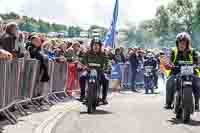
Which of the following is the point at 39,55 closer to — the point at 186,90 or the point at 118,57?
the point at 186,90

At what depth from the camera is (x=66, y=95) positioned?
2097 centimetres

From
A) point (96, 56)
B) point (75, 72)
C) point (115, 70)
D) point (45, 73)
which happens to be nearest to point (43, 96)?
point (45, 73)

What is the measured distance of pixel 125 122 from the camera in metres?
13.4

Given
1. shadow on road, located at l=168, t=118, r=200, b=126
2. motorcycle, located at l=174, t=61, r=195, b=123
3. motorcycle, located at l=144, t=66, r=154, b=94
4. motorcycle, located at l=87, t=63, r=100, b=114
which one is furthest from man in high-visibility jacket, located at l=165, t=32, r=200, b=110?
motorcycle, located at l=144, t=66, r=154, b=94

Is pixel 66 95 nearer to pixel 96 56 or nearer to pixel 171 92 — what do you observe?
pixel 96 56

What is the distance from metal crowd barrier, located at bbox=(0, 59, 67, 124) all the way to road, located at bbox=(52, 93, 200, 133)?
1.12 metres

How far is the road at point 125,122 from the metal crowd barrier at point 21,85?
1.12m

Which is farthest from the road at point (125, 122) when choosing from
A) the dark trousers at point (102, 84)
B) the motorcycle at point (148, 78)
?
the motorcycle at point (148, 78)

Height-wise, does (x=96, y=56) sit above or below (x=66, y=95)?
above

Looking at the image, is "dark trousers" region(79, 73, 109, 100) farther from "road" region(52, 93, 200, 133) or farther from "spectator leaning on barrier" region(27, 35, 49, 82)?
"spectator leaning on barrier" region(27, 35, 49, 82)

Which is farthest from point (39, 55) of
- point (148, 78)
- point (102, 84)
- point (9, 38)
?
point (148, 78)

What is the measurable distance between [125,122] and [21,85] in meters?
2.81

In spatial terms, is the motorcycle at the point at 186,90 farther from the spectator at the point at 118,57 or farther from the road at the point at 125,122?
the spectator at the point at 118,57

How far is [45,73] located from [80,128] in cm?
459
